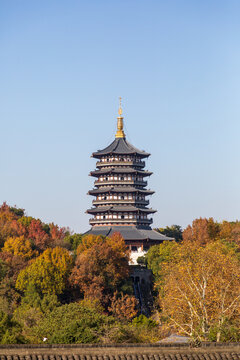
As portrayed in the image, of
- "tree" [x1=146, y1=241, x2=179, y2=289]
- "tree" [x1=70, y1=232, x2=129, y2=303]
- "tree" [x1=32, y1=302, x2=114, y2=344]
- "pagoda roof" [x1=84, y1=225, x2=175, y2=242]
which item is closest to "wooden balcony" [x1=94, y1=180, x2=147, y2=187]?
"pagoda roof" [x1=84, y1=225, x2=175, y2=242]

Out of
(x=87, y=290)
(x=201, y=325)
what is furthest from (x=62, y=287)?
(x=201, y=325)

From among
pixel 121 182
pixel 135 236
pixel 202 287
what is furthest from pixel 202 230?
pixel 202 287

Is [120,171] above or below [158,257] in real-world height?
above

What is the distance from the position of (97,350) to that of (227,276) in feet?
72.3

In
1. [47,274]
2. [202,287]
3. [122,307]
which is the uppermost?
[47,274]

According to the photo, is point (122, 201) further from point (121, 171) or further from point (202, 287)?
point (202, 287)

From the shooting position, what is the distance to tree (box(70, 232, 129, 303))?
55594 mm

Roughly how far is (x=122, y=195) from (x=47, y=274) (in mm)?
28590

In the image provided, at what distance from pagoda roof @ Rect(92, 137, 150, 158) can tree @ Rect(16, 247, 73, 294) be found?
2745 centimetres

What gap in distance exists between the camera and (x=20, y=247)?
6091 centimetres

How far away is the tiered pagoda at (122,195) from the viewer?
80875mm

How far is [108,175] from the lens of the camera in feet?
273

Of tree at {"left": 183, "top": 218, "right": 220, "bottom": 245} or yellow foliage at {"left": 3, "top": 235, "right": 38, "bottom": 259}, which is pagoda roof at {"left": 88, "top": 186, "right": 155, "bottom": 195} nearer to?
tree at {"left": 183, "top": 218, "right": 220, "bottom": 245}

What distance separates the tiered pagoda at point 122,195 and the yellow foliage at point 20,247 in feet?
63.3
